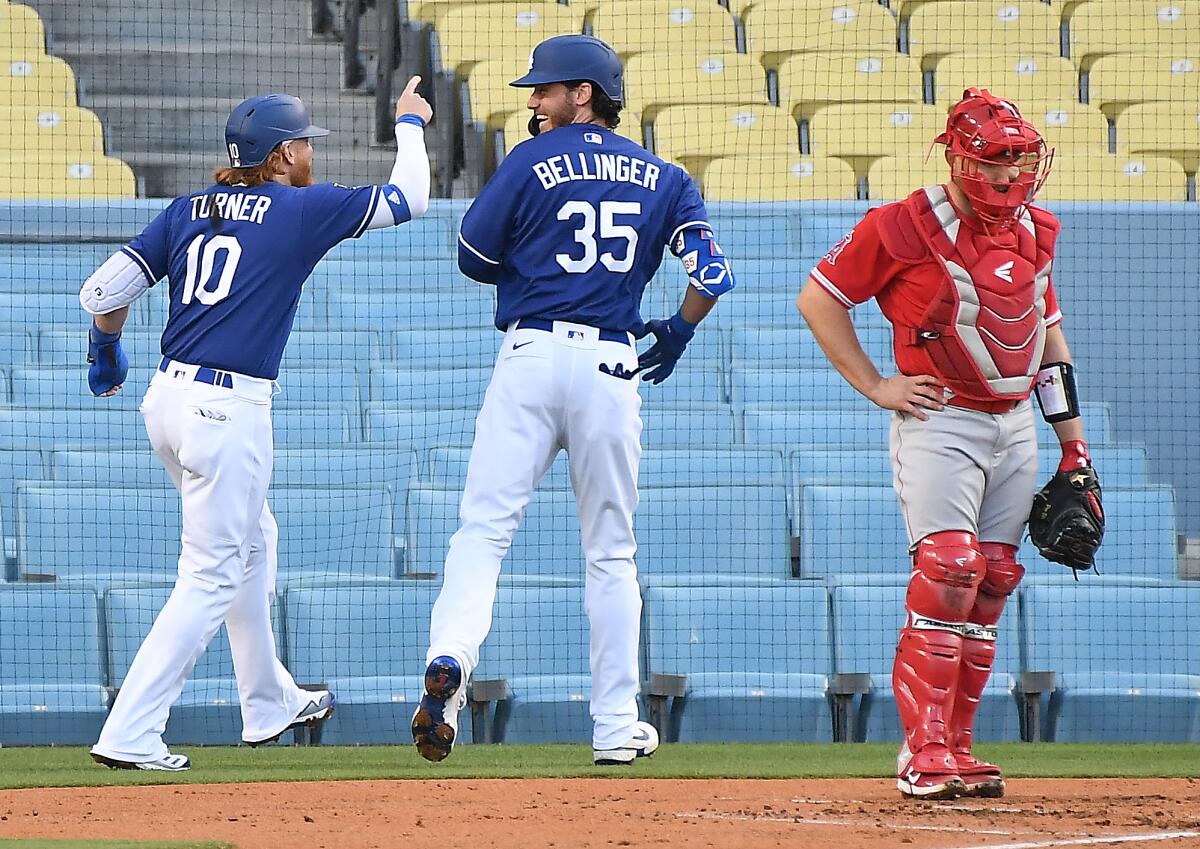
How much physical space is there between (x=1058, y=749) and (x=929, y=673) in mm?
1747

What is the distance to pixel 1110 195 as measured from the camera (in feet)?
31.0

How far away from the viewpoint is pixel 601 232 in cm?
495

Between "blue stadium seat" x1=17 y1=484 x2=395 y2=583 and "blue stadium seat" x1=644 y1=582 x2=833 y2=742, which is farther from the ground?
"blue stadium seat" x1=17 y1=484 x2=395 y2=583

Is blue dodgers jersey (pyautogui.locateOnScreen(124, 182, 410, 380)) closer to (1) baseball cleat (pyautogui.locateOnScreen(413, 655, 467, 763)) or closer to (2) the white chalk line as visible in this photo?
(1) baseball cleat (pyautogui.locateOnScreen(413, 655, 467, 763))

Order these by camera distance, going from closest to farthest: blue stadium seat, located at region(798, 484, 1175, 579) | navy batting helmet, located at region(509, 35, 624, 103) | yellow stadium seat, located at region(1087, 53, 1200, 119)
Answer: navy batting helmet, located at region(509, 35, 624, 103)
blue stadium seat, located at region(798, 484, 1175, 579)
yellow stadium seat, located at region(1087, 53, 1200, 119)

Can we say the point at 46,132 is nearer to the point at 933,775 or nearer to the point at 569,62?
the point at 569,62

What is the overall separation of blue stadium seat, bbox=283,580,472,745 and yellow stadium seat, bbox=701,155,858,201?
11.5ft

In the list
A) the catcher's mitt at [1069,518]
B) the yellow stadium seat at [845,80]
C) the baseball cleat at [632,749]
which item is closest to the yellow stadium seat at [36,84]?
the yellow stadium seat at [845,80]

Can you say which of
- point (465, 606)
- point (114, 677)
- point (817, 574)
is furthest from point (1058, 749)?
point (114, 677)

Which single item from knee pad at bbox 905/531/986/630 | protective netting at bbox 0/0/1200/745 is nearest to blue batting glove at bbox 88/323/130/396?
protective netting at bbox 0/0/1200/745

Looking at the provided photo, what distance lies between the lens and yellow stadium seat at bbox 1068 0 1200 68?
10820 millimetres

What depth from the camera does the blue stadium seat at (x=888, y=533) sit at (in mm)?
7098

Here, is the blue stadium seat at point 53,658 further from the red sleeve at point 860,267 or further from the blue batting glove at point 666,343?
the red sleeve at point 860,267

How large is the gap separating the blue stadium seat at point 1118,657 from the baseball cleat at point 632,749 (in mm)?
2030
